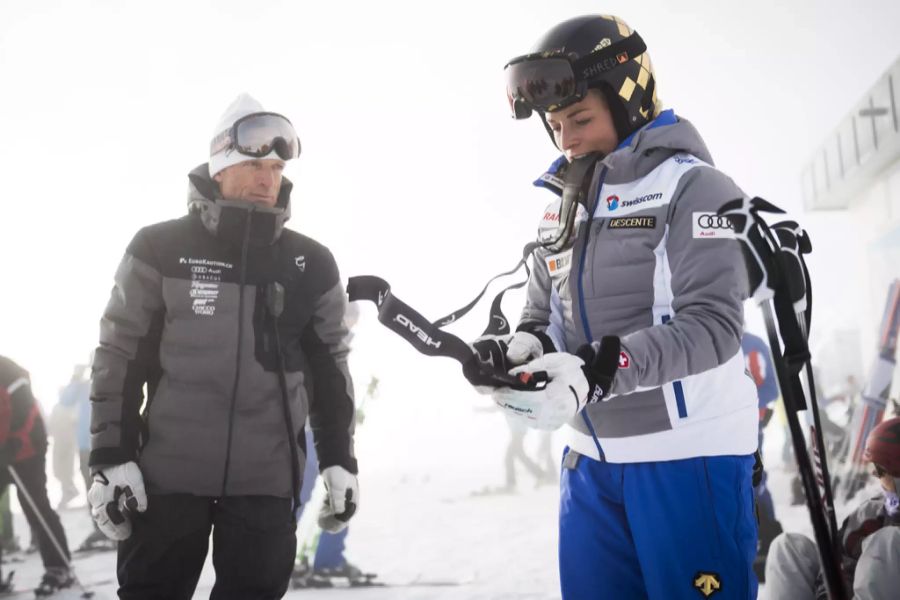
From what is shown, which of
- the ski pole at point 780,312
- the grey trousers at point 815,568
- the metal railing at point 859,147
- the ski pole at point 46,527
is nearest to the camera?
the ski pole at point 780,312

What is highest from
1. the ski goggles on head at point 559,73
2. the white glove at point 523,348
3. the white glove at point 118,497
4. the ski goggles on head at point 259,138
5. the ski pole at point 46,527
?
the ski goggles on head at point 259,138

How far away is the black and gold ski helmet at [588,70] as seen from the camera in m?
1.98

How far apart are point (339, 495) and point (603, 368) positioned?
1.64m

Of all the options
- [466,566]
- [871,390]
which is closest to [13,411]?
[466,566]

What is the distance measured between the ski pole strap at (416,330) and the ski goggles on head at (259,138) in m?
1.65

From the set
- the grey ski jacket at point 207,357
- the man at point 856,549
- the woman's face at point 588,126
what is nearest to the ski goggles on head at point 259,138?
the grey ski jacket at point 207,357

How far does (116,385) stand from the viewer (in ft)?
8.43

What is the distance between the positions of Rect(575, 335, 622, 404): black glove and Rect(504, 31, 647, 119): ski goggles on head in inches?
30.8

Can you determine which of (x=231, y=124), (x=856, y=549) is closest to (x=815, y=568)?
(x=856, y=549)

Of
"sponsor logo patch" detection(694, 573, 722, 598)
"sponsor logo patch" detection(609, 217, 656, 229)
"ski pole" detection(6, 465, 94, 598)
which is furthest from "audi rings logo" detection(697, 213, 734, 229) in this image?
"ski pole" detection(6, 465, 94, 598)

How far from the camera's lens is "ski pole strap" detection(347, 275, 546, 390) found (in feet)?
4.95

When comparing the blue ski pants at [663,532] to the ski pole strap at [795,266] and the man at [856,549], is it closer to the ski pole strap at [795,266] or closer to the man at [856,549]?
the ski pole strap at [795,266]

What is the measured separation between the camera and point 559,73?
6.47 feet

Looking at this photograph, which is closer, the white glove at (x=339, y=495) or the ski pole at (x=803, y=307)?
the ski pole at (x=803, y=307)
